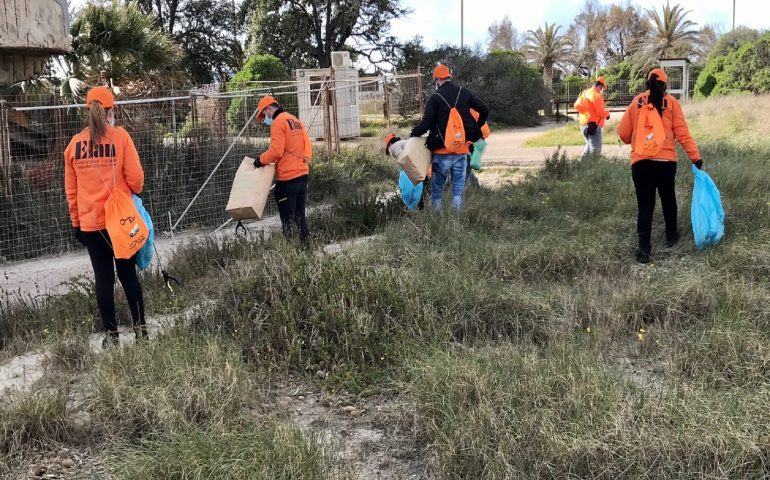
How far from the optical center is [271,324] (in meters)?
4.61

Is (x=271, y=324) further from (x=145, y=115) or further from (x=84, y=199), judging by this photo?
(x=145, y=115)

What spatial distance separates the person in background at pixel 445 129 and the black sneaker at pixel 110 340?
3.70 metres

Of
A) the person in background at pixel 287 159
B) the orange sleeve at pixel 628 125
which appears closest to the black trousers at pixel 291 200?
the person in background at pixel 287 159

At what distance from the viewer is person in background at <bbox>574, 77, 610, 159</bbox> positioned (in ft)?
38.3

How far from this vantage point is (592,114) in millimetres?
11727

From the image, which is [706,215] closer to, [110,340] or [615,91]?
[110,340]

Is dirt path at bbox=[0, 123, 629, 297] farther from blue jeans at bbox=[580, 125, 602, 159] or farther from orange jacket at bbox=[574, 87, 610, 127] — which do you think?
orange jacket at bbox=[574, 87, 610, 127]

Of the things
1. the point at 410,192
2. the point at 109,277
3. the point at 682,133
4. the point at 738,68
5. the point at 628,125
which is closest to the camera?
the point at 109,277

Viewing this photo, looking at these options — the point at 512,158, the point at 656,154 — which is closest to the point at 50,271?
the point at 656,154

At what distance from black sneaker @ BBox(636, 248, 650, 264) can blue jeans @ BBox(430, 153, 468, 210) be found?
2.06 meters

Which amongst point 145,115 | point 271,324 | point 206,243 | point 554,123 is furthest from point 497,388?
point 554,123

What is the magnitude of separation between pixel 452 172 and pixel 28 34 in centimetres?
433

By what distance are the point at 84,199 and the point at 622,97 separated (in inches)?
1485

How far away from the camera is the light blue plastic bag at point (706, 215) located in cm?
604
